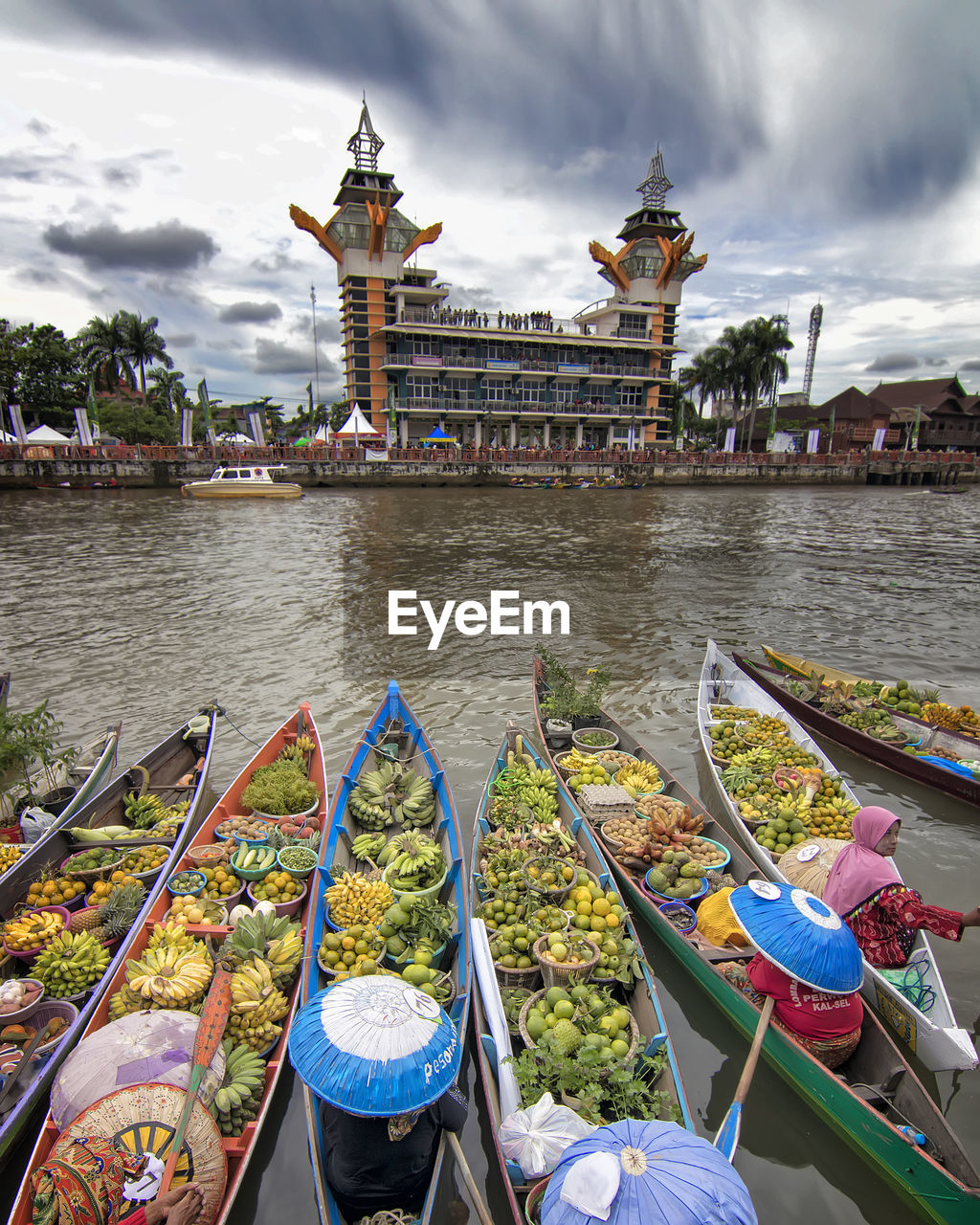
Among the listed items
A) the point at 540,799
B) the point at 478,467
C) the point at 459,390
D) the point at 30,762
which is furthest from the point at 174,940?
the point at 459,390

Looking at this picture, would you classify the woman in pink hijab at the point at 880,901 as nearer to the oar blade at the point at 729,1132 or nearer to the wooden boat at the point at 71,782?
the oar blade at the point at 729,1132

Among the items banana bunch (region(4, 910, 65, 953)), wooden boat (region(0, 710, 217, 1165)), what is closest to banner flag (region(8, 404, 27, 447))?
wooden boat (region(0, 710, 217, 1165))

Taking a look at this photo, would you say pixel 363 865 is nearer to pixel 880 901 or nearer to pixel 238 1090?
pixel 238 1090

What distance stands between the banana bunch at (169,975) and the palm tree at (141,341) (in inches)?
2727

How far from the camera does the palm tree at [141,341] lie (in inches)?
2424

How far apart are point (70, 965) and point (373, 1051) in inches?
145

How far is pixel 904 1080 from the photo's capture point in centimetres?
434

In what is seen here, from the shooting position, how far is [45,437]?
44125mm

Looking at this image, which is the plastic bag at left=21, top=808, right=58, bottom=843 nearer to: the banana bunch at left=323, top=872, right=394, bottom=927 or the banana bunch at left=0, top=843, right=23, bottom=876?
the banana bunch at left=0, top=843, right=23, bottom=876

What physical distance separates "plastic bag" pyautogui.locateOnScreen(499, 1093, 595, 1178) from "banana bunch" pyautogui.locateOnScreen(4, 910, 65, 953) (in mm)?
4478

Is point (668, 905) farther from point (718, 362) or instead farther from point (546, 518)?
point (718, 362)

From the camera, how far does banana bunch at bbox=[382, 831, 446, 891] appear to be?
6.34m

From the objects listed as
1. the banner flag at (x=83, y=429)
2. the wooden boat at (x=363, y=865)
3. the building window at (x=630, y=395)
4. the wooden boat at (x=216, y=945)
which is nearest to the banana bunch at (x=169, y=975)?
the wooden boat at (x=216, y=945)

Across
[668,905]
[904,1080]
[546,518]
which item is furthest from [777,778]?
[546,518]
